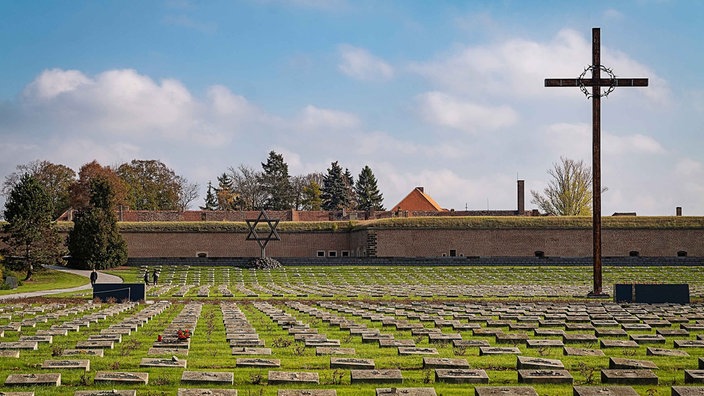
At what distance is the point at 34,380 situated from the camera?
9570 mm

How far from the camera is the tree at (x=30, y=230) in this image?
143 feet

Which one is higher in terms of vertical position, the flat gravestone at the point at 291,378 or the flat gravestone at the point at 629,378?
the flat gravestone at the point at 629,378

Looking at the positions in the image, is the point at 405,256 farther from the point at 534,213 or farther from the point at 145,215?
the point at 145,215

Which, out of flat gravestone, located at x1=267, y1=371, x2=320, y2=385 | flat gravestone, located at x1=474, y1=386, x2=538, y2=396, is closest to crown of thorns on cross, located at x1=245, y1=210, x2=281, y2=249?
flat gravestone, located at x1=267, y1=371, x2=320, y2=385

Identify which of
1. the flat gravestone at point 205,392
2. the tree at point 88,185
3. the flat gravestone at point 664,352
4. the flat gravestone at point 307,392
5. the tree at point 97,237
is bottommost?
the flat gravestone at point 307,392

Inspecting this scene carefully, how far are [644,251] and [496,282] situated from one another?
17.5 meters

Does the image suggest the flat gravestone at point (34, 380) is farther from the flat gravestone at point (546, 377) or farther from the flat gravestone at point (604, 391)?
the flat gravestone at point (604, 391)

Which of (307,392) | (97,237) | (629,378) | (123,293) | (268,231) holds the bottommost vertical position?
(307,392)

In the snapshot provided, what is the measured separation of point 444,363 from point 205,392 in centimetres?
337

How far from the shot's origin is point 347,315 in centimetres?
2019

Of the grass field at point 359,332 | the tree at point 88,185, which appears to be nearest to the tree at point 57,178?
the tree at point 88,185

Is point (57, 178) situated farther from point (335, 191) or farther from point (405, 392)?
point (405, 392)

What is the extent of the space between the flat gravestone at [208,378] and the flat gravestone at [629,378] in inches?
166

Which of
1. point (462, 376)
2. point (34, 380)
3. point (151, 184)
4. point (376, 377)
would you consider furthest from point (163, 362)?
point (151, 184)
